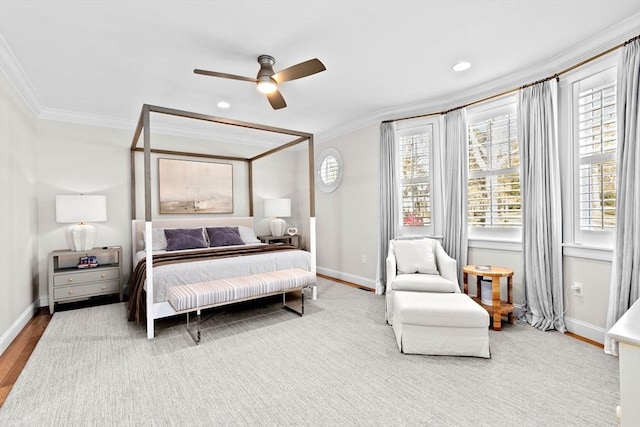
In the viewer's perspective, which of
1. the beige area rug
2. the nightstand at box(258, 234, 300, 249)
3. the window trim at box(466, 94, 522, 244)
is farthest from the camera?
the nightstand at box(258, 234, 300, 249)

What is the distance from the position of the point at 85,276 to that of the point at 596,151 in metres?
5.89

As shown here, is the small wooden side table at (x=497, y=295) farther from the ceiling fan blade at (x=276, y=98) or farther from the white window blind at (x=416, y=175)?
the ceiling fan blade at (x=276, y=98)

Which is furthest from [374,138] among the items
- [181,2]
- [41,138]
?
[41,138]

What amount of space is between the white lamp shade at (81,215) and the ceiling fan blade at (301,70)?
9.88 feet

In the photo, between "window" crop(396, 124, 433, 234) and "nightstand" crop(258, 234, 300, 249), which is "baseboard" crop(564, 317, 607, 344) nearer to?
"window" crop(396, 124, 433, 234)

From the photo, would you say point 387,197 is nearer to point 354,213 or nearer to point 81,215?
point 354,213

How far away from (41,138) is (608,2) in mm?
6184

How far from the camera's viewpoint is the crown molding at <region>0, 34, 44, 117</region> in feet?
8.95

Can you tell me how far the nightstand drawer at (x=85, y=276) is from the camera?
382 centimetres

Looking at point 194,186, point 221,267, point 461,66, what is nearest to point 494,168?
point 461,66

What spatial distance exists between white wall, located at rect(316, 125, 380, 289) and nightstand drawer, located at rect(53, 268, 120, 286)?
11.1 feet

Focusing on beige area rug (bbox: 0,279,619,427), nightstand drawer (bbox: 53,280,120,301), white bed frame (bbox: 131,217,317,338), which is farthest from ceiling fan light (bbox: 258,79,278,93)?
nightstand drawer (bbox: 53,280,120,301)

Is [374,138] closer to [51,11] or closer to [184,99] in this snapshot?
[184,99]

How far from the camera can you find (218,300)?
3.03 metres
